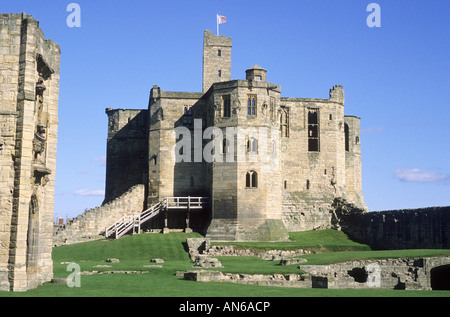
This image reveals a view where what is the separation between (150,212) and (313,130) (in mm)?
17243

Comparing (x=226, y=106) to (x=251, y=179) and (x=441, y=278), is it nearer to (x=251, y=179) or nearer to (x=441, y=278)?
(x=251, y=179)

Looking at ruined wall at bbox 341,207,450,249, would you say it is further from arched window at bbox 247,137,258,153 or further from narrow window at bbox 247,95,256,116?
narrow window at bbox 247,95,256,116

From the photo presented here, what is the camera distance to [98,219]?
46.9m

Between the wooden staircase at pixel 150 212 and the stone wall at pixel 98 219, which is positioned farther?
the wooden staircase at pixel 150 212

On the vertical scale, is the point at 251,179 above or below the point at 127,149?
below

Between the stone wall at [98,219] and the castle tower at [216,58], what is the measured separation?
12.5m

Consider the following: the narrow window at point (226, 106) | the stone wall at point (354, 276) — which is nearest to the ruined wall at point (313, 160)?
the narrow window at point (226, 106)

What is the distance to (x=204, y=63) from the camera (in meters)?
54.5

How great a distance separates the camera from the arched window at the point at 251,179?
145 feet

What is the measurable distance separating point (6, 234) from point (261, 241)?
81.7 feet

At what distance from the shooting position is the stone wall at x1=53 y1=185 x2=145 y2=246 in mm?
44438

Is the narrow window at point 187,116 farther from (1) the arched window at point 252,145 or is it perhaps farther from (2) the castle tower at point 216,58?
(1) the arched window at point 252,145

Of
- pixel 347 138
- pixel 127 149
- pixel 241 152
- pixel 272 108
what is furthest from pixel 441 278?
pixel 127 149
